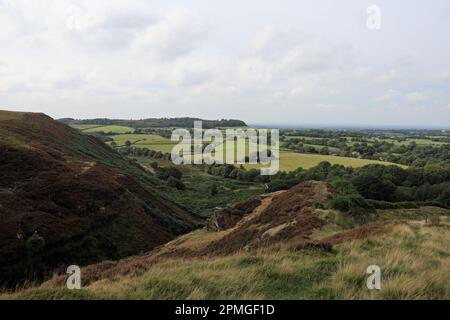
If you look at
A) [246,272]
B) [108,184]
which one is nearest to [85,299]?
[246,272]

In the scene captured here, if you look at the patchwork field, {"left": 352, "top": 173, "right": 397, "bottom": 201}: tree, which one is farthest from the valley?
the patchwork field

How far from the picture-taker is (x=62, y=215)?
1246 inches

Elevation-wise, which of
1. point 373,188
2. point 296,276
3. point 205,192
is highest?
point 296,276

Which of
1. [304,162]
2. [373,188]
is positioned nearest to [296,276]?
[373,188]

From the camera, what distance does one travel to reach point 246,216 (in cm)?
3838

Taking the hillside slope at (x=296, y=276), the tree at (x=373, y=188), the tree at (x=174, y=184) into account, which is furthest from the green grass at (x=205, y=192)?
the hillside slope at (x=296, y=276)

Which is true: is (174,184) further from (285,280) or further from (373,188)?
(285,280)

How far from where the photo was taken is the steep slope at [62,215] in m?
26.0

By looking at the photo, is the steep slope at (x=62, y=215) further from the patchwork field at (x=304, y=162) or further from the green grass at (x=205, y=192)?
the patchwork field at (x=304, y=162)

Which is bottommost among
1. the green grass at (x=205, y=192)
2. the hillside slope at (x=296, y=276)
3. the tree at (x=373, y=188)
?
the green grass at (x=205, y=192)

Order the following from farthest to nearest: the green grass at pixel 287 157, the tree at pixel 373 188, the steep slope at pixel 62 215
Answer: the green grass at pixel 287 157, the tree at pixel 373 188, the steep slope at pixel 62 215

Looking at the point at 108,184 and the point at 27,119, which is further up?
the point at 27,119

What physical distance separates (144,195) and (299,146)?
10130cm

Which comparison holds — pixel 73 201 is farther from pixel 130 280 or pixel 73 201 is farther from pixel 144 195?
pixel 130 280
